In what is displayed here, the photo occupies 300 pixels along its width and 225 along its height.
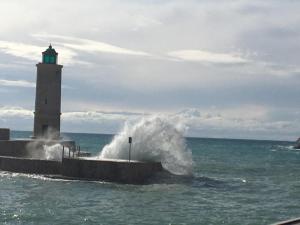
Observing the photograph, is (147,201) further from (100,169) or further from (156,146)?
(156,146)

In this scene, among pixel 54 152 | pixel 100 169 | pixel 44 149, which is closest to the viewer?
pixel 100 169

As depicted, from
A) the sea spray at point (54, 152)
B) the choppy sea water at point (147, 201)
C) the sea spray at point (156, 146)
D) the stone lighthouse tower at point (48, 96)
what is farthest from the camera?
the stone lighthouse tower at point (48, 96)

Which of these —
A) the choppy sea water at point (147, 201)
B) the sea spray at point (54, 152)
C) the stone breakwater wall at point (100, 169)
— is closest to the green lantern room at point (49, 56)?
the sea spray at point (54, 152)

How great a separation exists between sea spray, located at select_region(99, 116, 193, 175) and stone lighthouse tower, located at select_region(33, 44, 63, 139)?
570 centimetres

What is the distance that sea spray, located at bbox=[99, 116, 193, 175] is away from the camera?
31.2 metres

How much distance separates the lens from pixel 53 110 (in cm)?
3750

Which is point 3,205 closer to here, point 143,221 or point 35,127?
point 143,221

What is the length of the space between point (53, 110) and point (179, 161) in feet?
31.9

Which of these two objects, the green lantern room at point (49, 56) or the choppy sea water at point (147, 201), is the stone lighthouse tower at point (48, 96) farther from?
the choppy sea water at point (147, 201)

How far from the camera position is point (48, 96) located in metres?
37.2

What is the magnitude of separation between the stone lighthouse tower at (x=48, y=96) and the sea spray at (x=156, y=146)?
5701mm

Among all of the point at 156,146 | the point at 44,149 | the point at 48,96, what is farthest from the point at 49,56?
the point at 156,146

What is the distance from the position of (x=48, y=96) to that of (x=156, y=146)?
361 inches

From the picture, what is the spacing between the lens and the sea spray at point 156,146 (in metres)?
31.2
